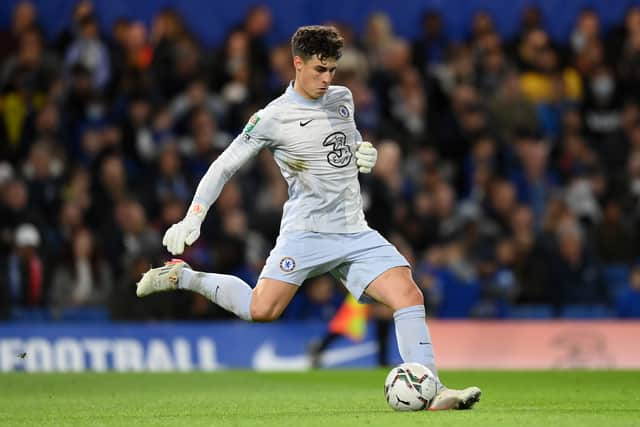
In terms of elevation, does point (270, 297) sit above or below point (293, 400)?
above

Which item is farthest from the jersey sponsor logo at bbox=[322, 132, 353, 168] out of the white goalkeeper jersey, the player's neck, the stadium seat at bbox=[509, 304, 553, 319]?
the stadium seat at bbox=[509, 304, 553, 319]

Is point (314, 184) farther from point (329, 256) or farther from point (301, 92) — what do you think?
point (301, 92)

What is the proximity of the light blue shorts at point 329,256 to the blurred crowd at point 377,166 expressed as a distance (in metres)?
5.31

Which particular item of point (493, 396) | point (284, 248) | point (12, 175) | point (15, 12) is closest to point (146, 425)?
point (284, 248)

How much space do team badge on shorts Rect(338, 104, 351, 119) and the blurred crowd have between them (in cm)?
522

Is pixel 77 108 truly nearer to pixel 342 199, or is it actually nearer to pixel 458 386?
pixel 458 386

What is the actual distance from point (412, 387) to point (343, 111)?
1764 mm

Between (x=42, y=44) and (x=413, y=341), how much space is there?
983cm

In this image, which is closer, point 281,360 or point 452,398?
point 452,398

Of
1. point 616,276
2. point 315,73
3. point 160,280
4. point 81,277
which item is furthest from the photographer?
point 616,276

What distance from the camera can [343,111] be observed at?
7883mm

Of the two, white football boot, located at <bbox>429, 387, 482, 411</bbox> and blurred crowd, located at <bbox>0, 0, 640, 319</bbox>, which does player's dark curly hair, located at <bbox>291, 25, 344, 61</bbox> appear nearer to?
white football boot, located at <bbox>429, 387, 482, 411</bbox>

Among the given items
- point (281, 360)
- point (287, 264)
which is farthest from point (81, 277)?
point (287, 264)

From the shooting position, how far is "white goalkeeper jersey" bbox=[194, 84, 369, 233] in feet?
25.5
